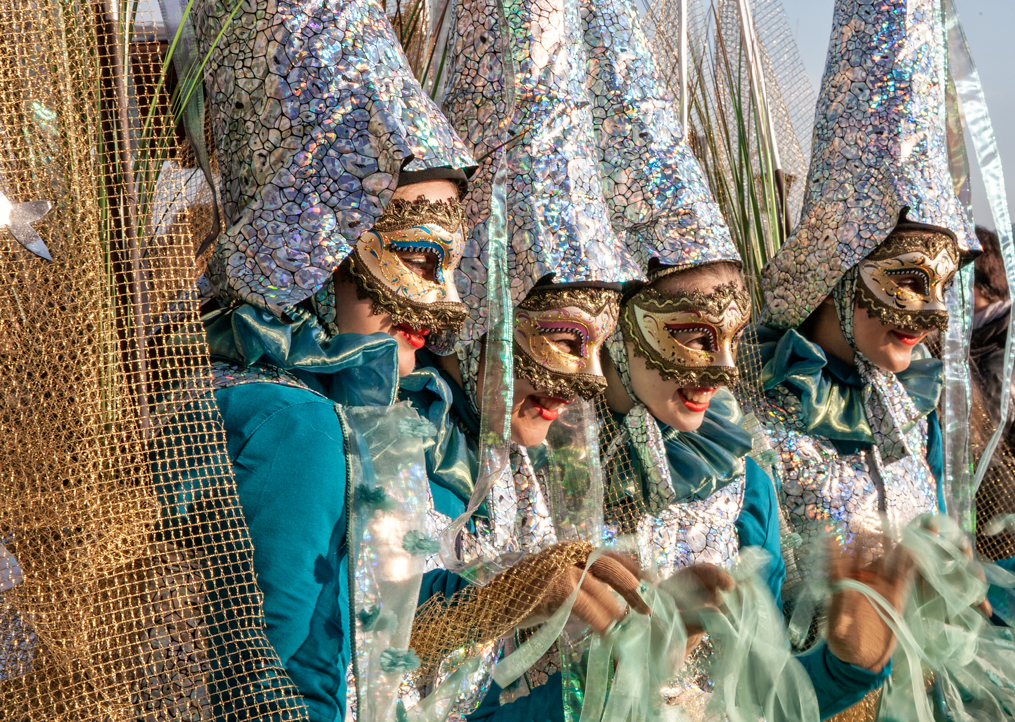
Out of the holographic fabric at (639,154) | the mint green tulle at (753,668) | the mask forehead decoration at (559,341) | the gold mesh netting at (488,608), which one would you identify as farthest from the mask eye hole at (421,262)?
the holographic fabric at (639,154)

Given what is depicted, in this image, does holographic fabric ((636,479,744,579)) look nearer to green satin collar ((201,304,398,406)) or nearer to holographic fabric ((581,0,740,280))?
holographic fabric ((581,0,740,280))

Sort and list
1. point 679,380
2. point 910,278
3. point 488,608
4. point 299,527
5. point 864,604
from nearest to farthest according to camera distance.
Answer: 1. point 299,527
2. point 488,608
3. point 864,604
4. point 679,380
5. point 910,278

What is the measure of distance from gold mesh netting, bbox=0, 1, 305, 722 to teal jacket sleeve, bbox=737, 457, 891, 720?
1.21 metres

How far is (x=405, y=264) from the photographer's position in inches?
79.6

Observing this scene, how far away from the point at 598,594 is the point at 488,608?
7.4 inches

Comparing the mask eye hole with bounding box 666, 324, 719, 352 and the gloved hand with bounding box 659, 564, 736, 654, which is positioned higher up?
the mask eye hole with bounding box 666, 324, 719, 352

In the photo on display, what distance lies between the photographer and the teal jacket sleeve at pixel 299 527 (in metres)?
1.54

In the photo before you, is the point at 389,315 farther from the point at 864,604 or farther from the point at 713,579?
the point at 864,604

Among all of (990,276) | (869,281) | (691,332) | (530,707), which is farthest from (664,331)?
(990,276)

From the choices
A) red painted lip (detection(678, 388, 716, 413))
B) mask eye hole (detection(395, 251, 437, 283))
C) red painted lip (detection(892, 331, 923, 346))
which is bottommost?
red painted lip (detection(892, 331, 923, 346))

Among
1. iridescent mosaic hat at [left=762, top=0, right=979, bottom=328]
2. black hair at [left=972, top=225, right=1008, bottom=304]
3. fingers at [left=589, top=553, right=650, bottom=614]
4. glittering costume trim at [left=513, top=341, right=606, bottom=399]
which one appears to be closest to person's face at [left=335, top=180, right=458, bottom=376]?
glittering costume trim at [left=513, top=341, right=606, bottom=399]

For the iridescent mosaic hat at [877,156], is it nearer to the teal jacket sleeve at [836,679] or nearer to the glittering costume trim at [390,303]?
the teal jacket sleeve at [836,679]

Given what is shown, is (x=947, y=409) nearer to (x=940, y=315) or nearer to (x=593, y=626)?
(x=940, y=315)

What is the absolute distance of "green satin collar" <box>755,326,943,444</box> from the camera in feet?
10.9
